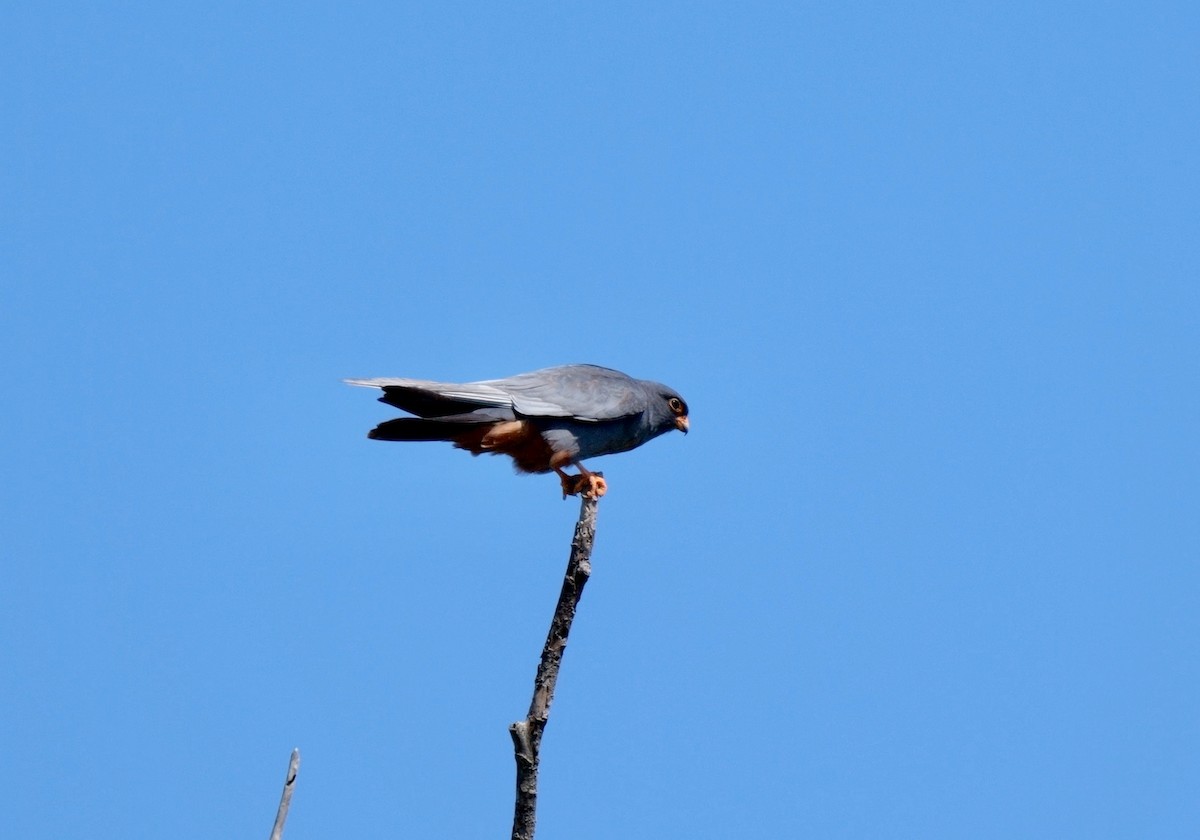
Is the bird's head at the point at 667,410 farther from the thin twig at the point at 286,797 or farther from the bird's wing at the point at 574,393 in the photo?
the thin twig at the point at 286,797

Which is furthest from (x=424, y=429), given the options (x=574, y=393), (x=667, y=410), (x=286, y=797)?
(x=286, y=797)

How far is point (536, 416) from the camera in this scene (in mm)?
9812

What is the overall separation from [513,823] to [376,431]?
4054 mm

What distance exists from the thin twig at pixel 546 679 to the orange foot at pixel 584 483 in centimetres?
265

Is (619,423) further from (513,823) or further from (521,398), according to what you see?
(513,823)

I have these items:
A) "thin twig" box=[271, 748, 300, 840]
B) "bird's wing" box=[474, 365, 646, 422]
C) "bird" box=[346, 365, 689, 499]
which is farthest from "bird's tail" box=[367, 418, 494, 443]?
"thin twig" box=[271, 748, 300, 840]

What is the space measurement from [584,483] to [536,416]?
2.33ft

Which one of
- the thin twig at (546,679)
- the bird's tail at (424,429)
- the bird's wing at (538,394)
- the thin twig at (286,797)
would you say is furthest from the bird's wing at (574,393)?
the thin twig at (286,797)

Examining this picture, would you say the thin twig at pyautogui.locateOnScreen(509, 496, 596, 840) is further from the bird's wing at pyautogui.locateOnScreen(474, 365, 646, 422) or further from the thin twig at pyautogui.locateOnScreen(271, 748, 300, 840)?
the bird's wing at pyautogui.locateOnScreen(474, 365, 646, 422)

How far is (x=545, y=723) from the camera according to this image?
6285mm

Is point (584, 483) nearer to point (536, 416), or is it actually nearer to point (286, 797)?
point (536, 416)

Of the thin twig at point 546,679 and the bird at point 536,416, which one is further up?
the bird at point 536,416

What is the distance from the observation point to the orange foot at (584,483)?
992 cm

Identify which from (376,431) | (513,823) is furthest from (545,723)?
(376,431)
